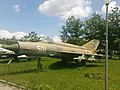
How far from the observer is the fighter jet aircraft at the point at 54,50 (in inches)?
936

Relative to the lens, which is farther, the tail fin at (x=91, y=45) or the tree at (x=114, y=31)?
the tree at (x=114, y=31)

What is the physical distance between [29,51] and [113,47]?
34.9 meters

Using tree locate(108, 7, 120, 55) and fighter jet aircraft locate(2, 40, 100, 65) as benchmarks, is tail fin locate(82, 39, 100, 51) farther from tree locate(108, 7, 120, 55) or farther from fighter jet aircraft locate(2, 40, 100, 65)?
tree locate(108, 7, 120, 55)

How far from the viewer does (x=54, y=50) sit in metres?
27.3

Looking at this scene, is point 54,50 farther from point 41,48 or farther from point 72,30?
point 72,30

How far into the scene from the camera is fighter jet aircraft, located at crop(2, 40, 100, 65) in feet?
78.0

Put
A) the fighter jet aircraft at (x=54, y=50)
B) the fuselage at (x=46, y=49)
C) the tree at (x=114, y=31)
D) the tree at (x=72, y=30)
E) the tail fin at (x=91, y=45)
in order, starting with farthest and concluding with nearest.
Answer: the tree at (x=72, y=30), the tree at (x=114, y=31), the tail fin at (x=91, y=45), the fighter jet aircraft at (x=54, y=50), the fuselage at (x=46, y=49)

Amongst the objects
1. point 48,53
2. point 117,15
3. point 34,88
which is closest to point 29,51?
point 48,53

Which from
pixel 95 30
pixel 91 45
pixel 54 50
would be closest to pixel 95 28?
pixel 95 30

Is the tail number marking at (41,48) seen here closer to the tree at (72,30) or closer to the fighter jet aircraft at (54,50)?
the fighter jet aircraft at (54,50)

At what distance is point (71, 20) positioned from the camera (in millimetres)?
84938

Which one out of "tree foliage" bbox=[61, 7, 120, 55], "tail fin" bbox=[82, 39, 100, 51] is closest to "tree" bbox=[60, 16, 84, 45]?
"tree foliage" bbox=[61, 7, 120, 55]

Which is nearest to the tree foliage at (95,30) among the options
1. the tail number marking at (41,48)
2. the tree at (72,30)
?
the tree at (72,30)

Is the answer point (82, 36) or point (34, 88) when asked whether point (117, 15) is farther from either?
point (34, 88)
